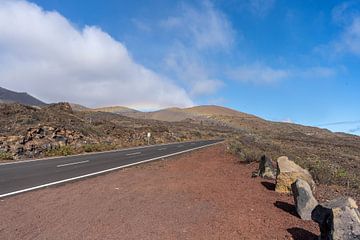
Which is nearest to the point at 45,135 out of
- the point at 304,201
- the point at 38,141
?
the point at 38,141

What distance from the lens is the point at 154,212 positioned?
7781 mm

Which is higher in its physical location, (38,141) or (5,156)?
(38,141)

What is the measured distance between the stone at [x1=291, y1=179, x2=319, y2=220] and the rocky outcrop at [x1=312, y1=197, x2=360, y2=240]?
177cm

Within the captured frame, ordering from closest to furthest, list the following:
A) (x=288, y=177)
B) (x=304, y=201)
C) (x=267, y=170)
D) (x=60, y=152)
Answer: (x=304, y=201), (x=288, y=177), (x=267, y=170), (x=60, y=152)

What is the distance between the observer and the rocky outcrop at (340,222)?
5.26m

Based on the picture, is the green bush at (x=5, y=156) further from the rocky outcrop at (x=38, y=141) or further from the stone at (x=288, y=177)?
the stone at (x=288, y=177)

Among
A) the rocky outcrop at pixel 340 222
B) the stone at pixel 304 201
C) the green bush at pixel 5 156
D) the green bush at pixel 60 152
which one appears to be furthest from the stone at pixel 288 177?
the green bush at pixel 60 152

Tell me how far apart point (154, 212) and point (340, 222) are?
3704mm

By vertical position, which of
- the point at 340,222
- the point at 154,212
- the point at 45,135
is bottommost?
the point at 154,212

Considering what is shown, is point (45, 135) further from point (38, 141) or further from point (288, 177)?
point (288, 177)

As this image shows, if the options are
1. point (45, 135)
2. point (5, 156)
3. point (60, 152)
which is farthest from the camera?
point (45, 135)

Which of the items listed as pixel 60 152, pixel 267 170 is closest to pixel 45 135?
pixel 60 152

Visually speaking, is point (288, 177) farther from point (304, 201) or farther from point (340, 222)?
point (340, 222)

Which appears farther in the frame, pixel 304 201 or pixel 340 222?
pixel 304 201
